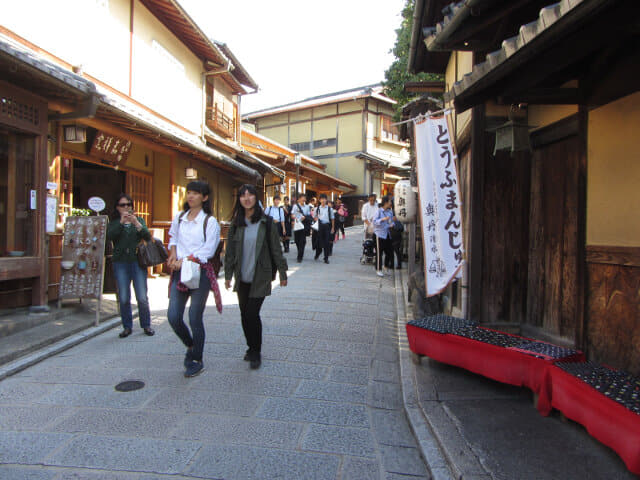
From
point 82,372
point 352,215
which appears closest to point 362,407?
point 82,372

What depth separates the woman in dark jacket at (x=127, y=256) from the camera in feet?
19.9

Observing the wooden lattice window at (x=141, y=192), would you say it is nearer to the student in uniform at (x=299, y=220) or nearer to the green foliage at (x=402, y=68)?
the student in uniform at (x=299, y=220)

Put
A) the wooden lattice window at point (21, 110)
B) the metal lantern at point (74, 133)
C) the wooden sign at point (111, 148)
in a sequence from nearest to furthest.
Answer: the wooden lattice window at point (21, 110) → the metal lantern at point (74, 133) → the wooden sign at point (111, 148)

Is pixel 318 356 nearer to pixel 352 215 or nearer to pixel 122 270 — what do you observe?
pixel 122 270

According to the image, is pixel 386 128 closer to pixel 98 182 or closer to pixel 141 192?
pixel 141 192

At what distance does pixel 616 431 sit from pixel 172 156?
10857mm

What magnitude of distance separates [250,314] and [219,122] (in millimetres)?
12814

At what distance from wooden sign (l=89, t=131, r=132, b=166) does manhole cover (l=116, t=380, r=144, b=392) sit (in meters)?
6.23

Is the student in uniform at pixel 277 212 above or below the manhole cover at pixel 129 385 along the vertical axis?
above

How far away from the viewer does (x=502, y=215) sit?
19.7 ft

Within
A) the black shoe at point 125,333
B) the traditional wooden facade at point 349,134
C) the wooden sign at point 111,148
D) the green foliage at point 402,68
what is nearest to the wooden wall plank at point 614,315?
the black shoe at point 125,333

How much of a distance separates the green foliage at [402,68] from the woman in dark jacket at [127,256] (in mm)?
11095

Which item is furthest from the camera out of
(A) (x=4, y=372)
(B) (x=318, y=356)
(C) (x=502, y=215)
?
(C) (x=502, y=215)

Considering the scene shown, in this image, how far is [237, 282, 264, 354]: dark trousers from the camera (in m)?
4.82
